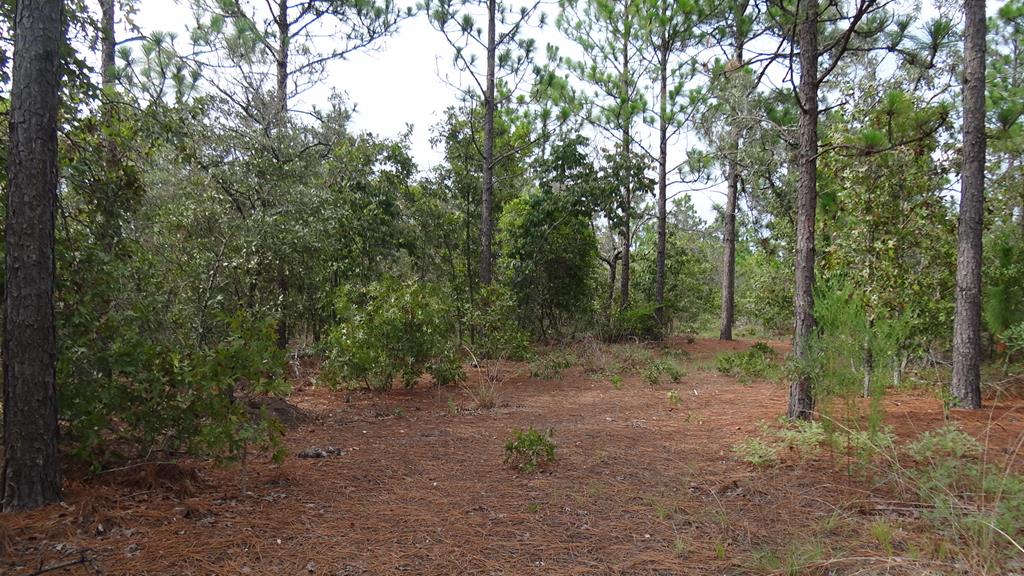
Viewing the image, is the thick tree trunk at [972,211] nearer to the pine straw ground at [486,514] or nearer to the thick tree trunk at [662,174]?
the pine straw ground at [486,514]

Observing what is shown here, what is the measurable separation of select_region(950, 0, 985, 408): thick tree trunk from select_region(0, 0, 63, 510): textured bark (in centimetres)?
778

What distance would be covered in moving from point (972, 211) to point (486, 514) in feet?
19.3

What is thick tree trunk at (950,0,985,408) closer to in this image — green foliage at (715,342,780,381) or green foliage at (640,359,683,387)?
green foliage at (715,342,780,381)

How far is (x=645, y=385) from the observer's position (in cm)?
865

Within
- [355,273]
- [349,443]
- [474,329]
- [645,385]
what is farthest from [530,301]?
[349,443]

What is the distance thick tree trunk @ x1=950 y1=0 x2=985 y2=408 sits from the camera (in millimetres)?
5887

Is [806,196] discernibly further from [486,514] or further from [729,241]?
[729,241]

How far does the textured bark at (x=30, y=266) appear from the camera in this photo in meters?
3.04

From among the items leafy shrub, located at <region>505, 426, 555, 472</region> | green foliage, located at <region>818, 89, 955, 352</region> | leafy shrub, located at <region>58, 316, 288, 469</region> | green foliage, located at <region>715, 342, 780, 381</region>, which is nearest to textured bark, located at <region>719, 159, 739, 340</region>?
green foliage, located at <region>715, 342, 780, 381</region>

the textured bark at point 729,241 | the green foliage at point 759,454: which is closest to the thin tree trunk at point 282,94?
the green foliage at point 759,454

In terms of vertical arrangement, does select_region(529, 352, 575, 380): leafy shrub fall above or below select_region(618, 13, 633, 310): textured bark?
below

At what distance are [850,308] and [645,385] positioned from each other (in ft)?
15.2

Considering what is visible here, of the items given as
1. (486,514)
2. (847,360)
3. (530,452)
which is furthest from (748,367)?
(486,514)

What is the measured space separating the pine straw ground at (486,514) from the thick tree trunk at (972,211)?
0.54 metres
